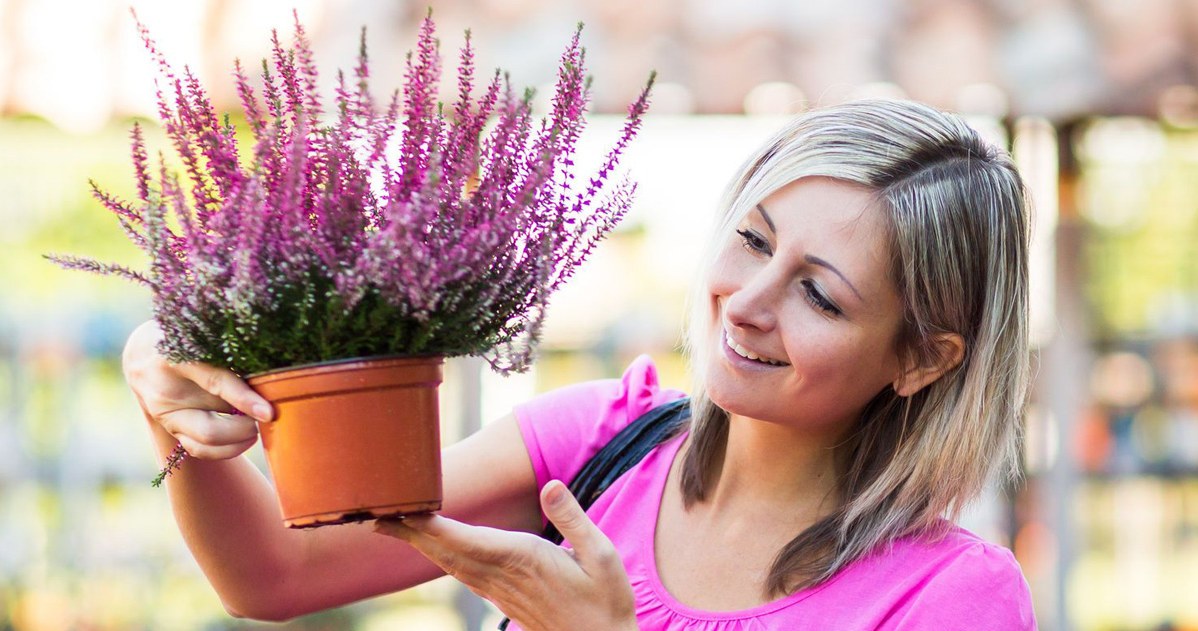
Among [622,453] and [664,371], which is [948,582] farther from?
[664,371]

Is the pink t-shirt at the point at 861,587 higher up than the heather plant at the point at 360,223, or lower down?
lower down

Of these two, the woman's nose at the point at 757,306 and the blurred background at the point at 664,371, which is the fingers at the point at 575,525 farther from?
the blurred background at the point at 664,371

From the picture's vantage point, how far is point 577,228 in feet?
3.99

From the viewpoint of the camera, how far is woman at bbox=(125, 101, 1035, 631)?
4.65ft

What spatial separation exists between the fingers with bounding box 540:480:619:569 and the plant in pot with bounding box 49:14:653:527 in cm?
12

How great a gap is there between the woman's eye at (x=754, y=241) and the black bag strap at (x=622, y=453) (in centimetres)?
35

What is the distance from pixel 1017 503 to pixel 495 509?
2520 mm

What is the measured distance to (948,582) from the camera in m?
1.41

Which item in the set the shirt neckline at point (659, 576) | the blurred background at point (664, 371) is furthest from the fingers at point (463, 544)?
the blurred background at point (664, 371)

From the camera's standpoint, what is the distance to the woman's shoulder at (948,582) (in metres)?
1.40

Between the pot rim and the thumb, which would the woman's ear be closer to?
the thumb

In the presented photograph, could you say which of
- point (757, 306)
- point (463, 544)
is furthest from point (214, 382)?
point (757, 306)

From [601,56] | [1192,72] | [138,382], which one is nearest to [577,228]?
[138,382]

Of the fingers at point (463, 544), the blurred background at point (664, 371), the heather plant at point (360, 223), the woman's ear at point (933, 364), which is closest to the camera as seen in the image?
the heather plant at point (360, 223)
